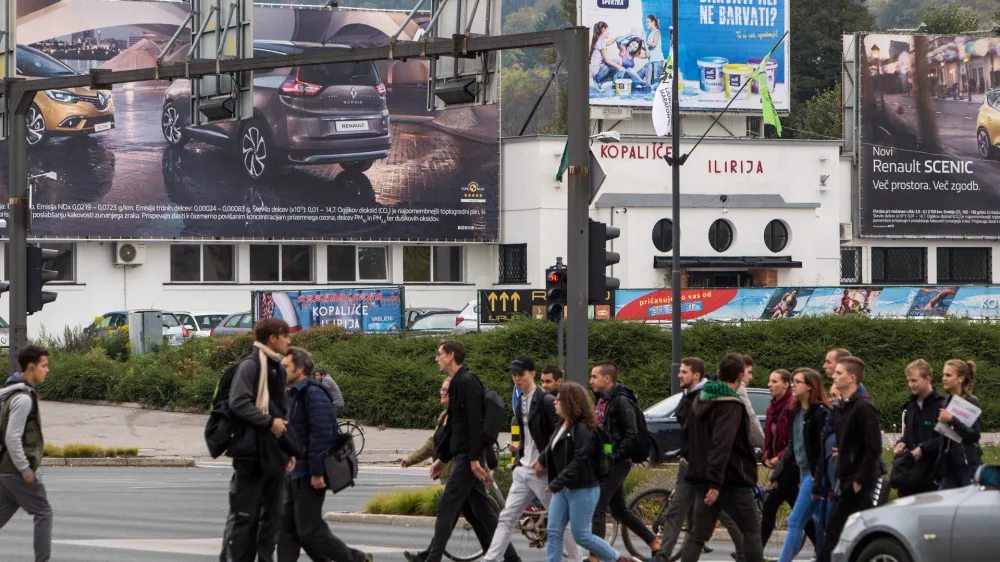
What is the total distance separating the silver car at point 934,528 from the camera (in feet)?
27.6

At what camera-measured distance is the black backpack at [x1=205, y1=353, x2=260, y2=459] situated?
9438mm

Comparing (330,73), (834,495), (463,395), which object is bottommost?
(834,495)

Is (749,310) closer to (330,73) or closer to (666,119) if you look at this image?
(666,119)

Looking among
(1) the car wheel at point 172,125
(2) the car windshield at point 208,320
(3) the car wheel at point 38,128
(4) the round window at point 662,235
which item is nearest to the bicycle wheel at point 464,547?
(2) the car windshield at point 208,320

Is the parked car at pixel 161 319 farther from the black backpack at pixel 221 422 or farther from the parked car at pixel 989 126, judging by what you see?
the black backpack at pixel 221 422

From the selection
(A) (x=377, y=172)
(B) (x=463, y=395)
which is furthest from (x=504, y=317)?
(B) (x=463, y=395)

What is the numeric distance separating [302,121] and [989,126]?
77.8 feet

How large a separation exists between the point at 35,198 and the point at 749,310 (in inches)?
841

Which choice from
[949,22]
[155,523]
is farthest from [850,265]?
[155,523]

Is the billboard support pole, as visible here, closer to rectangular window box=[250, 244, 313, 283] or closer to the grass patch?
the grass patch

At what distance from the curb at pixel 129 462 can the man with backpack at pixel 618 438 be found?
15.0 m

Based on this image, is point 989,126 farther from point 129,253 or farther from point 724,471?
point 724,471

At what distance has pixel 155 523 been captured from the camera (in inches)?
596

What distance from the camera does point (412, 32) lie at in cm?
4934
